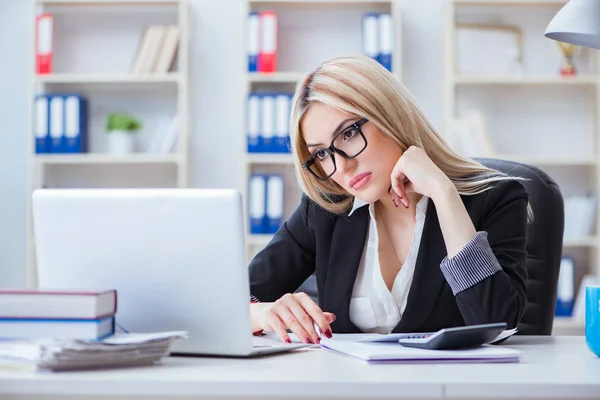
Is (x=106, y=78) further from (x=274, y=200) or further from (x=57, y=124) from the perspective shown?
(x=274, y=200)

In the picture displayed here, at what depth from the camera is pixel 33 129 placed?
3.88m

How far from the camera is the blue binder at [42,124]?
3875 mm

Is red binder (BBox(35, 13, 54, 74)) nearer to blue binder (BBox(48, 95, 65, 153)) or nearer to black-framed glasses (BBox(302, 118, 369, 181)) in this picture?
blue binder (BBox(48, 95, 65, 153))

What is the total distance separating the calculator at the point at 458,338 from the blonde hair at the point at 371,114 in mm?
560

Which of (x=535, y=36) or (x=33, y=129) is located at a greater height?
(x=535, y=36)

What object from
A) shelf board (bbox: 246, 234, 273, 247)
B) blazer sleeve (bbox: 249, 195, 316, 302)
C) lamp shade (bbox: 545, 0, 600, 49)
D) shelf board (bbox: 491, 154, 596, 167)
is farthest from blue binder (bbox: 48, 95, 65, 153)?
lamp shade (bbox: 545, 0, 600, 49)

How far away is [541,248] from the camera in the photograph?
6.16ft

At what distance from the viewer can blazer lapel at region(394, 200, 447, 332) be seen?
1667 millimetres

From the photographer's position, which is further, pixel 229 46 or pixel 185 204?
pixel 229 46

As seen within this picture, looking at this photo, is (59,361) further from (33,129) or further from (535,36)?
(535,36)

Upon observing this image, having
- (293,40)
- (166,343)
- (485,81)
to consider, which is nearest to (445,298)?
(166,343)

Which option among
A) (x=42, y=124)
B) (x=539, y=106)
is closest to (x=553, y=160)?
(x=539, y=106)

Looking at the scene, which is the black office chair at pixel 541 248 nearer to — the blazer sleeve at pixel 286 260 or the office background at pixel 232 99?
the blazer sleeve at pixel 286 260

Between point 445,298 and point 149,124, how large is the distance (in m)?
2.66
